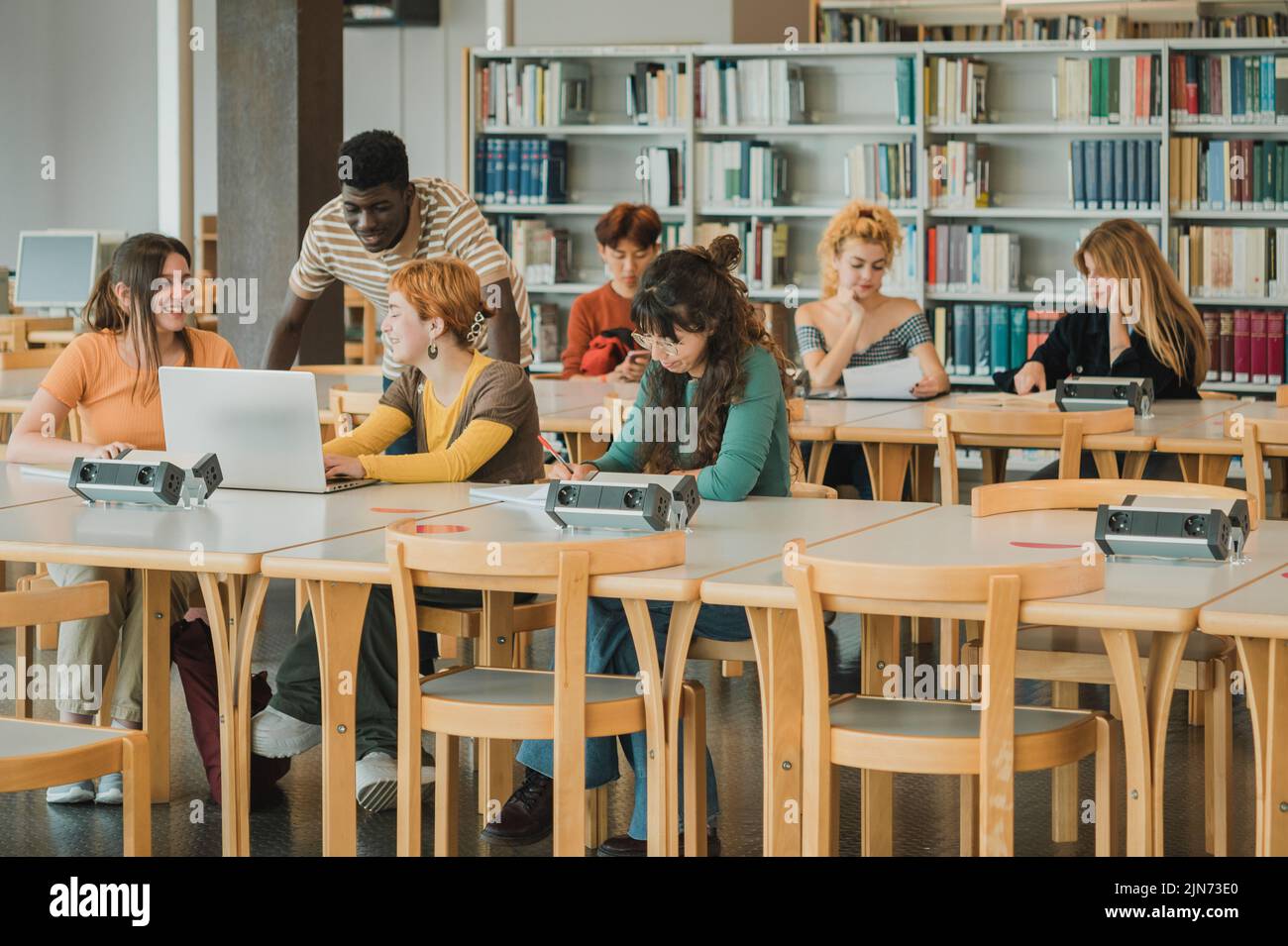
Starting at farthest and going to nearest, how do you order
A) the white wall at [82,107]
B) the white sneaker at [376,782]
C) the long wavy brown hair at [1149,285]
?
Result: the white wall at [82,107], the long wavy brown hair at [1149,285], the white sneaker at [376,782]

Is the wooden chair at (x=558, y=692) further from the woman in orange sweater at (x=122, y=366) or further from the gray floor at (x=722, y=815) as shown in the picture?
the woman in orange sweater at (x=122, y=366)

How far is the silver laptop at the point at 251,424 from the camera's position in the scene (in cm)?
310

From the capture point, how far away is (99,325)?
368cm

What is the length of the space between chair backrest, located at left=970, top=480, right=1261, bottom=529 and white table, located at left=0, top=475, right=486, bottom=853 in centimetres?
93

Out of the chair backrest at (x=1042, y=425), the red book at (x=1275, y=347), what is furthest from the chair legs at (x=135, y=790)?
the red book at (x=1275, y=347)

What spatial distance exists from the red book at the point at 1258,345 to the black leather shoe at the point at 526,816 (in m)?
4.91

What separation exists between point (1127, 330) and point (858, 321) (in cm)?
79

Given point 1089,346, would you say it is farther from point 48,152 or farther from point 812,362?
point 48,152

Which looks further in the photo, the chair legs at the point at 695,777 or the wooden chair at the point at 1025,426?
the wooden chair at the point at 1025,426

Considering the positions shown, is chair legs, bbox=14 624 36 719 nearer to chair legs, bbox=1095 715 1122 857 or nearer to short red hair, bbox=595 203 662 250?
chair legs, bbox=1095 715 1122 857

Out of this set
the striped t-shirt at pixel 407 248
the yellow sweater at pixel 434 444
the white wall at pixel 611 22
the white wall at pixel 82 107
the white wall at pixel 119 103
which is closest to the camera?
the yellow sweater at pixel 434 444

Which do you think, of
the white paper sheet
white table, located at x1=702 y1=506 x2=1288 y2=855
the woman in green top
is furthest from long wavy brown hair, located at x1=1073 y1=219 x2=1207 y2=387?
white table, located at x1=702 y1=506 x2=1288 y2=855

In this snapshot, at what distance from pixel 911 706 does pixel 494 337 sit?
201cm
